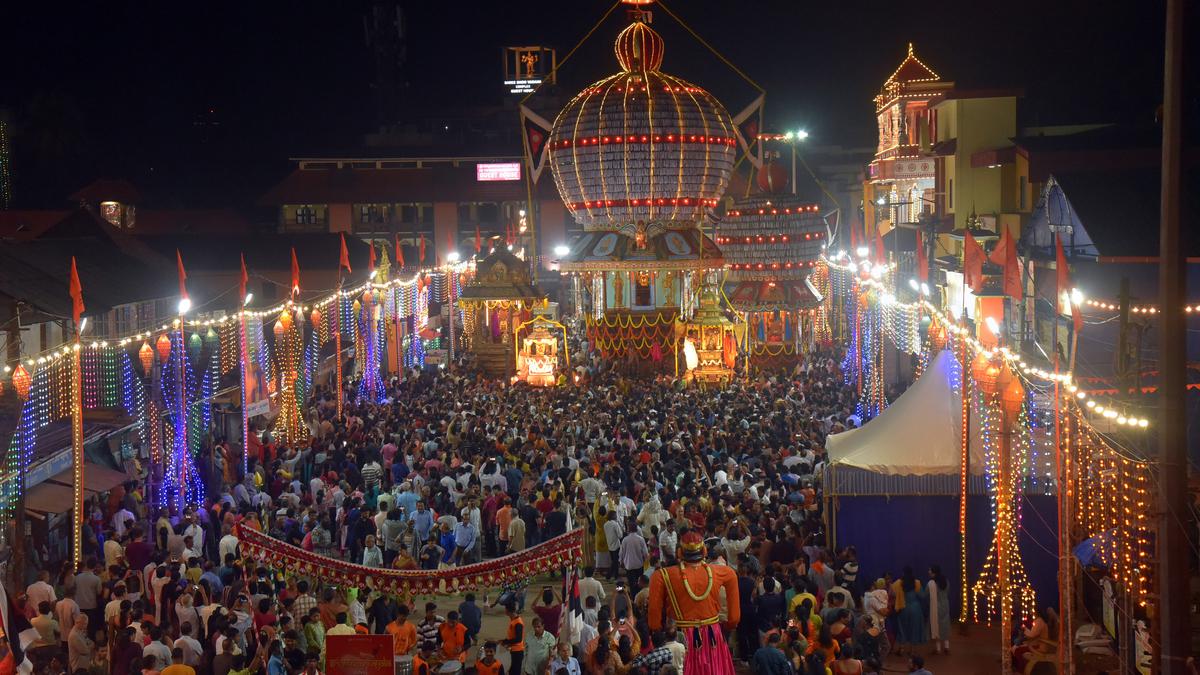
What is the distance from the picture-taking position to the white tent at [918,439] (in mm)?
15555

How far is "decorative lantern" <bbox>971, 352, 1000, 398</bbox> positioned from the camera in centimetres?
1388

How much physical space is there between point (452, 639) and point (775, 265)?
2412 cm

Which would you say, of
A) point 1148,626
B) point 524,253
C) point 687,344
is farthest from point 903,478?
point 524,253

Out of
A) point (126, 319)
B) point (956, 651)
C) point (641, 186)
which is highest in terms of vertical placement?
point (641, 186)

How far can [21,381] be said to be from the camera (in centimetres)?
1512

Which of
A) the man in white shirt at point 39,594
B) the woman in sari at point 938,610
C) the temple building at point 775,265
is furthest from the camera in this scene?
the temple building at point 775,265

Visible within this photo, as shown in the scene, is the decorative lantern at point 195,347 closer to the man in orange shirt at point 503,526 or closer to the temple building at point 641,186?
the man in orange shirt at point 503,526

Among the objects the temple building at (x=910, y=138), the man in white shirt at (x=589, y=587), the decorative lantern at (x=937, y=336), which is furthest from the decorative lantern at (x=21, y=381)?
the temple building at (x=910, y=138)

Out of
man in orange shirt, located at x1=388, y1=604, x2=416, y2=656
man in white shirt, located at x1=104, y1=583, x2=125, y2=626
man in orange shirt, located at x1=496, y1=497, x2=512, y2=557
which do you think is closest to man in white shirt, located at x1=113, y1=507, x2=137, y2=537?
man in white shirt, located at x1=104, y1=583, x2=125, y2=626

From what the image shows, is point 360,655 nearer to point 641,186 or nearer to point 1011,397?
point 1011,397

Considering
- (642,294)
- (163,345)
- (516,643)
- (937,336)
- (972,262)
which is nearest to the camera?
(516,643)

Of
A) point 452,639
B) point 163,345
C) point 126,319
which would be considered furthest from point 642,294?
point 452,639

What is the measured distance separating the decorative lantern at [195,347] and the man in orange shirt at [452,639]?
10399 millimetres

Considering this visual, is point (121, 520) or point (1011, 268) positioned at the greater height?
point (1011, 268)
